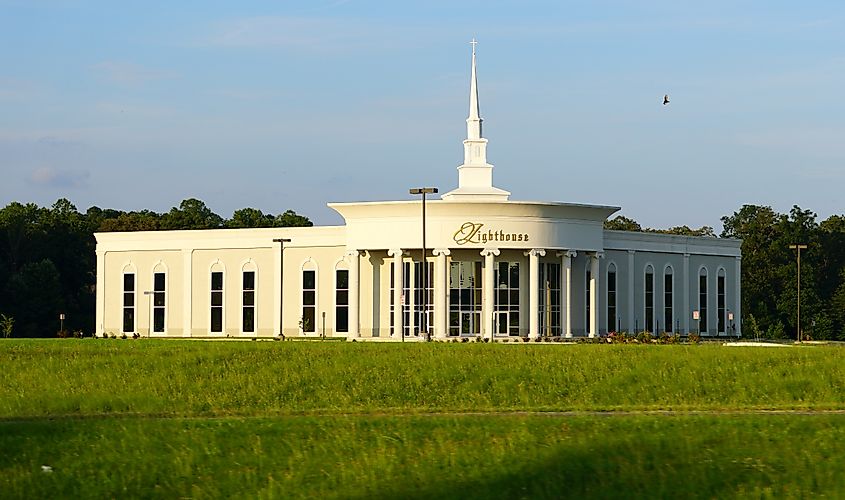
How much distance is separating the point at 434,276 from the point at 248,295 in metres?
13.9

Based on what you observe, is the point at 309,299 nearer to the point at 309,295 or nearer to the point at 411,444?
the point at 309,295

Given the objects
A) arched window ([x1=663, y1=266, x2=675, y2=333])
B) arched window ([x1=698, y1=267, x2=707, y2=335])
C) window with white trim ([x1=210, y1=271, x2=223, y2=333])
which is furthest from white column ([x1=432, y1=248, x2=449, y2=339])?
arched window ([x1=698, y1=267, x2=707, y2=335])

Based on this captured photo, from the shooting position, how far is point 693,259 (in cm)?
9812

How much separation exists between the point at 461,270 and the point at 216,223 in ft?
191

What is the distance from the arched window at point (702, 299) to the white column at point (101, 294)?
41.8m

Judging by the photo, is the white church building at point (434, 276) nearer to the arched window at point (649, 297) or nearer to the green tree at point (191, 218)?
the arched window at point (649, 297)

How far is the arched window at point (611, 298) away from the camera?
91062 millimetres

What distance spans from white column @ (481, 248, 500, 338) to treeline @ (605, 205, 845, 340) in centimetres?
3513

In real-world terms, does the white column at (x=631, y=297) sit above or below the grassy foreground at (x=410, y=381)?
above

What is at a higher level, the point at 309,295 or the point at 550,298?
the point at 309,295

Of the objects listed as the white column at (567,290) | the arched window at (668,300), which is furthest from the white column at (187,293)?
the arched window at (668,300)

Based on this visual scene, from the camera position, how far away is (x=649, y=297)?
310ft

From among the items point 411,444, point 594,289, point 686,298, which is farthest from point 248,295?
point 411,444

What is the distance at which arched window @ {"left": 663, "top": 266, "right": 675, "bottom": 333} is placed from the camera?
95312mm
